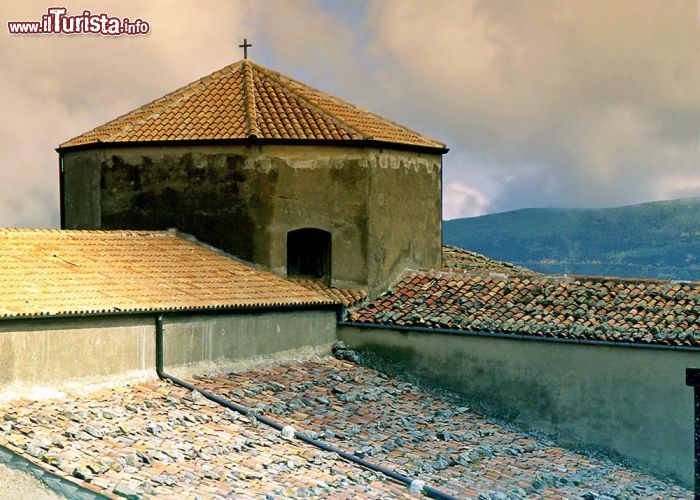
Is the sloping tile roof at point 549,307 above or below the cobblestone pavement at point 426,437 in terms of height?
above

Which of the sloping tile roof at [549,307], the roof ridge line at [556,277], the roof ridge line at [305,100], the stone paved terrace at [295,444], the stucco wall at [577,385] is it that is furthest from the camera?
the roof ridge line at [305,100]

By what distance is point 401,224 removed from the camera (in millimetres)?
22688

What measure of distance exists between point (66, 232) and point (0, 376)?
4567mm

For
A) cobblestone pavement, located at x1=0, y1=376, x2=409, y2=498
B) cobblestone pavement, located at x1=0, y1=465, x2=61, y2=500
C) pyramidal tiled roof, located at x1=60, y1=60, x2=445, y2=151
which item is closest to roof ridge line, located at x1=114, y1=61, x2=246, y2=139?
pyramidal tiled roof, located at x1=60, y1=60, x2=445, y2=151

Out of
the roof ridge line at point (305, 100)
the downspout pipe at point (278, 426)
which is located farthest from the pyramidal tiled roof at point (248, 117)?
the downspout pipe at point (278, 426)

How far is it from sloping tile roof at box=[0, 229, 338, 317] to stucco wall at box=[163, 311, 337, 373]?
314 millimetres

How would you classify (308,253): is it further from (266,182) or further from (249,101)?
(249,101)

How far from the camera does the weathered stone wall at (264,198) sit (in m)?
21.3

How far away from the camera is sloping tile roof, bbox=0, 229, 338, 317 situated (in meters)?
16.4

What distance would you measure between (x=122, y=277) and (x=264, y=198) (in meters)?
4.01

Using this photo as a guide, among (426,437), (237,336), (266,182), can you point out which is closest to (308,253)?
(266,182)

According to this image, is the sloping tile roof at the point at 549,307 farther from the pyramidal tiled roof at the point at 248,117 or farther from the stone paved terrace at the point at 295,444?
the pyramidal tiled roof at the point at 248,117

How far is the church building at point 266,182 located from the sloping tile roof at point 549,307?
932mm

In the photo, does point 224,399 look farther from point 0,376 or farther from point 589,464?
point 589,464
